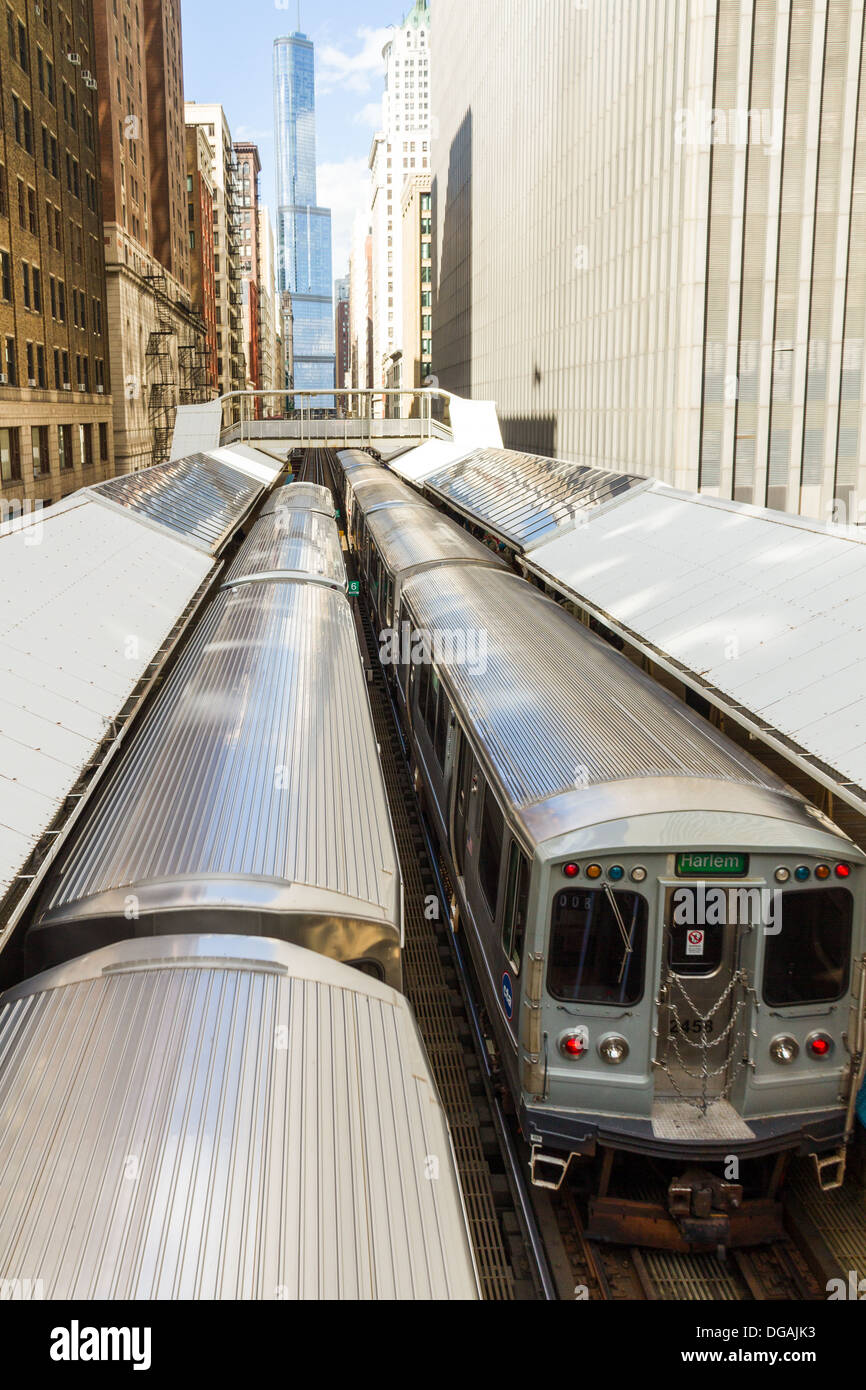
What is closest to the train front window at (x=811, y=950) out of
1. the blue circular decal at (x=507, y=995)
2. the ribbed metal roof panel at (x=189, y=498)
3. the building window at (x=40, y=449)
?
the blue circular decal at (x=507, y=995)

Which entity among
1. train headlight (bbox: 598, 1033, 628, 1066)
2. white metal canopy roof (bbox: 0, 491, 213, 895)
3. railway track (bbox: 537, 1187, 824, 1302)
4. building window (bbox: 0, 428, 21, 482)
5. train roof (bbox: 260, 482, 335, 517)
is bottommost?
railway track (bbox: 537, 1187, 824, 1302)

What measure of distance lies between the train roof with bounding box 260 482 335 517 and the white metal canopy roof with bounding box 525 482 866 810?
957 cm

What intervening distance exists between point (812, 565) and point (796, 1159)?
223 inches

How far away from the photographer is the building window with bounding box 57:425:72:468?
42.1m

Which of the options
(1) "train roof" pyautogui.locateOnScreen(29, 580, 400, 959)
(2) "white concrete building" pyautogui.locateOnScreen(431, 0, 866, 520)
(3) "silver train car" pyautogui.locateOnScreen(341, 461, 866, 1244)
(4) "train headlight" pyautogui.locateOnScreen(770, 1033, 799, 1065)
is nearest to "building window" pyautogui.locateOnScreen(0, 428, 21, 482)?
(2) "white concrete building" pyautogui.locateOnScreen(431, 0, 866, 520)

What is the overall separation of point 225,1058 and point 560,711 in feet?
16.3

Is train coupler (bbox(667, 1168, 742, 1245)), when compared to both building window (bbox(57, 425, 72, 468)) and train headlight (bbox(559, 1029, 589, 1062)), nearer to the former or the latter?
train headlight (bbox(559, 1029, 589, 1062))

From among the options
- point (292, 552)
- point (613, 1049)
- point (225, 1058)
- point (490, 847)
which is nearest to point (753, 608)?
point (490, 847)

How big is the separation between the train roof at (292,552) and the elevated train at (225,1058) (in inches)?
307

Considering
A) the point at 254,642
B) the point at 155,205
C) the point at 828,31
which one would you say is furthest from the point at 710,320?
the point at 155,205

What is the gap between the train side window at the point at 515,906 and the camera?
713 cm

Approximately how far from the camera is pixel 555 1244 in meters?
7.13

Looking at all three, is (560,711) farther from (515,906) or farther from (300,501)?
(300,501)

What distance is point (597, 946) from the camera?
6906 millimetres
